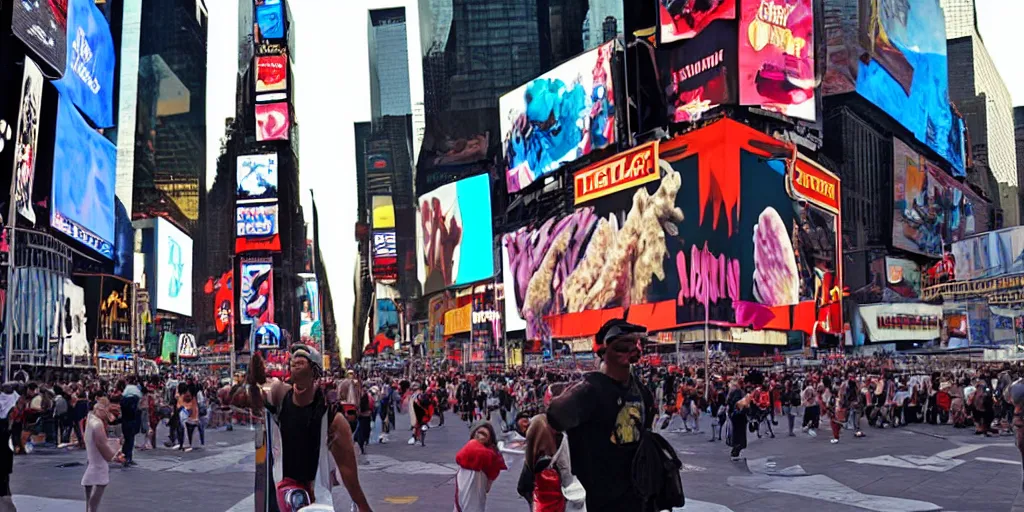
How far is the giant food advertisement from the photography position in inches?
2635

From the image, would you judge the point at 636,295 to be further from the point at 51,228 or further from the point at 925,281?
the point at 925,281

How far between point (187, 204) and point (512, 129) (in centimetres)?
10930

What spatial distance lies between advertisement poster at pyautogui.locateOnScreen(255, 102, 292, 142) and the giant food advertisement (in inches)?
1762

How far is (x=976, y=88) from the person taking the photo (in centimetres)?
14575

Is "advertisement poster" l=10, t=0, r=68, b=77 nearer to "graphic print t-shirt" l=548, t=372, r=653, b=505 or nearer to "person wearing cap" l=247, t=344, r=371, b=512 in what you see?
"person wearing cap" l=247, t=344, r=371, b=512

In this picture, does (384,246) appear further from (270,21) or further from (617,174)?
(617,174)

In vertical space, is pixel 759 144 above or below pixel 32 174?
above

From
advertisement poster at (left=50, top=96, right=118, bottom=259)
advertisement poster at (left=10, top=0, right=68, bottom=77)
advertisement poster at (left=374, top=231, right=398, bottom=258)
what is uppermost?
advertisement poster at (left=374, top=231, right=398, bottom=258)

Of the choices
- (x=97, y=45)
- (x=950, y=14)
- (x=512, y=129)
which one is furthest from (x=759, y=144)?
(x=950, y=14)

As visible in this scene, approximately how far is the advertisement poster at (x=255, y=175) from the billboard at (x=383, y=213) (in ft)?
221

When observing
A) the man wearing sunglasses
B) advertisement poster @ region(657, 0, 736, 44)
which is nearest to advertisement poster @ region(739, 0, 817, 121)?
advertisement poster @ region(657, 0, 736, 44)

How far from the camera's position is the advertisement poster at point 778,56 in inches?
2724

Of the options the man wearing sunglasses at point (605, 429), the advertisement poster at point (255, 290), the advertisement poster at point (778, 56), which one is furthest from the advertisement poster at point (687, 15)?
the man wearing sunglasses at point (605, 429)

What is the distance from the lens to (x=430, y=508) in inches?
505
